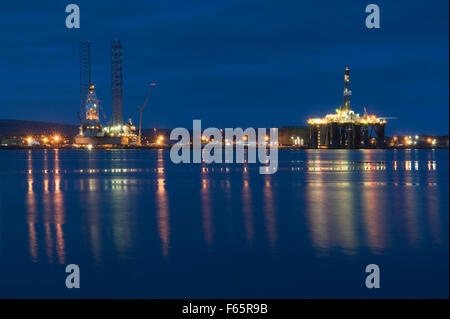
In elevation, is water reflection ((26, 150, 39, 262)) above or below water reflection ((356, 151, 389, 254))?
above

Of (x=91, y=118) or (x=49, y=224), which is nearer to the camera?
(x=49, y=224)

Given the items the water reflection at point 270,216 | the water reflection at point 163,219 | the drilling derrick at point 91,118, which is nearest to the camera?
the water reflection at point 163,219

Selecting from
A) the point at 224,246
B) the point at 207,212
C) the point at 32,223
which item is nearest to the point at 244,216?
the point at 207,212

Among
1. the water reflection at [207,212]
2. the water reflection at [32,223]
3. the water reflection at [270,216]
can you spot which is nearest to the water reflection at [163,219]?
the water reflection at [207,212]

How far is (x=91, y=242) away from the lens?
1709cm

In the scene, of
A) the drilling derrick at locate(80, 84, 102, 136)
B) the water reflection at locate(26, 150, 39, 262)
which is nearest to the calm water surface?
the water reflection at locate(26, 150, 39, 262)

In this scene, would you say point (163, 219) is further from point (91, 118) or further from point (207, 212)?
point (91, 118)

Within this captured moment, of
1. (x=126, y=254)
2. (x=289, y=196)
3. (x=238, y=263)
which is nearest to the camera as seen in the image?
(x=238, y=263)

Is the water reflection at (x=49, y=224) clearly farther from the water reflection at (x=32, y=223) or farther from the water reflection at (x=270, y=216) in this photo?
the water reflection at (x=270, y=216)

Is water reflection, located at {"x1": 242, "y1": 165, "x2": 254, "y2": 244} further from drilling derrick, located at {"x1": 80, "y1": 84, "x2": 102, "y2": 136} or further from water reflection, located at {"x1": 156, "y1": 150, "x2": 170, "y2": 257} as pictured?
drilling derrick, located at {"x1": 80, "y1": 84, "x2": 102, "y2": 136}
